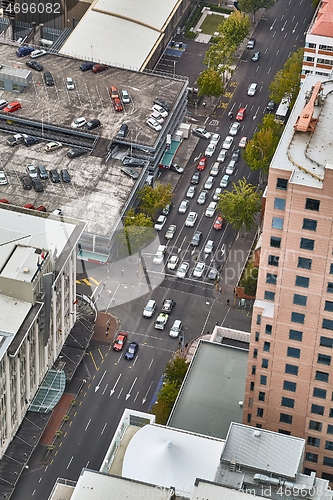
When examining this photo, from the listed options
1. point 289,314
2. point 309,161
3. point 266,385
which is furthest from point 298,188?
point 266,385

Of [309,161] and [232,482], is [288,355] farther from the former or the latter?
[309,161]

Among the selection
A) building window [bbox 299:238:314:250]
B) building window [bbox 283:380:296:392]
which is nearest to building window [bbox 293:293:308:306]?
building window [bbox 299:238:314:250]

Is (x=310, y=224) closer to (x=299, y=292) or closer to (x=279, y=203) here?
(x=279, y=203)

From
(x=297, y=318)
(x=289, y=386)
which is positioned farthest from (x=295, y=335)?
(x=289, y=386)

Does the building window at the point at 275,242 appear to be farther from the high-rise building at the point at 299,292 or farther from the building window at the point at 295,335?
the building window at the point at 295,335

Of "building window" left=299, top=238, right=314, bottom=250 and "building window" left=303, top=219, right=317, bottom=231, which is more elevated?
"building window" left=303, top=219, right=317, bottom=231

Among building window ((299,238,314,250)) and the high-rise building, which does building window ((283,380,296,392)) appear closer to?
the high-rise building

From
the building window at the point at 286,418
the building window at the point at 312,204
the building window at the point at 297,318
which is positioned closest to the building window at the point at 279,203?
the building window at the point at 312,204
